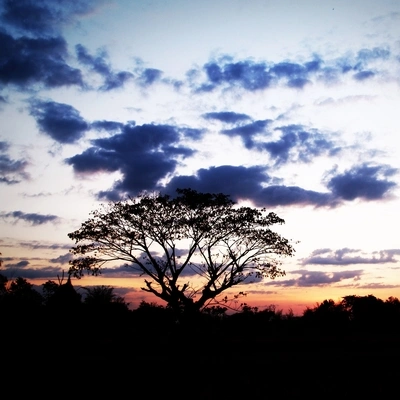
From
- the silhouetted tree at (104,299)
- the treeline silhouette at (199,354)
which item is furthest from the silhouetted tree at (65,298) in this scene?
the silhouetted tree at (104,299)

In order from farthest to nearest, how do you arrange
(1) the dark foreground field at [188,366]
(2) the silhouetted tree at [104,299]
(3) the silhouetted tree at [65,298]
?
(2) the silhouetted tree at [104,299], (3) the silhouetted tree at [65,298], (1) the dark foreground field at [188,366]

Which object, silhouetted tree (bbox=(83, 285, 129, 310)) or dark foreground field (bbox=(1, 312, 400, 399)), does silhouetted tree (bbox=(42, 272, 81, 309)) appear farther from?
silhouetted tree (bbox=(83, 285, 129, 310))

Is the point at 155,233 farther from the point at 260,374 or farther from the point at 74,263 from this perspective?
the point at 260,374

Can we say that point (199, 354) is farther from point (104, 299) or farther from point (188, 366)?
point (104, 299)

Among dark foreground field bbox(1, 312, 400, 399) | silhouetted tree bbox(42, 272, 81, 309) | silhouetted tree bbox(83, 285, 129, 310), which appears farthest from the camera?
silhouetted tree bbox(83, 285, 129, 310)

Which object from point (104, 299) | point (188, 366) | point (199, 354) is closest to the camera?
point (188, 366)

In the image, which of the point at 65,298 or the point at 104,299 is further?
the point at 104,299

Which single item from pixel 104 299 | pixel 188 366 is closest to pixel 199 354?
pixel 188 366

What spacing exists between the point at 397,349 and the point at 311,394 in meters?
14.9

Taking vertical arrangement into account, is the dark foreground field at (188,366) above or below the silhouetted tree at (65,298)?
below

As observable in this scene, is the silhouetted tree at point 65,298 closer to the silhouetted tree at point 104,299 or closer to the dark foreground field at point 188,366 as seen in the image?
the dark foreground field at point 188,366

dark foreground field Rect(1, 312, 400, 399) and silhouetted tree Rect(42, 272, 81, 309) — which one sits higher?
silhouetted tree Rect(42, 272, 81, 309)

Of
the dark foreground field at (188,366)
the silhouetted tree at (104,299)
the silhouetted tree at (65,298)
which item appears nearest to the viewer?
the dark foreground field at (188,366)

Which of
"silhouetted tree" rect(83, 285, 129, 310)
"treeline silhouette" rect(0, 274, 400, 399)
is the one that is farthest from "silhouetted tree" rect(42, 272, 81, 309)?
"silhouetted tree" rect(83, 285, 129, 310)
